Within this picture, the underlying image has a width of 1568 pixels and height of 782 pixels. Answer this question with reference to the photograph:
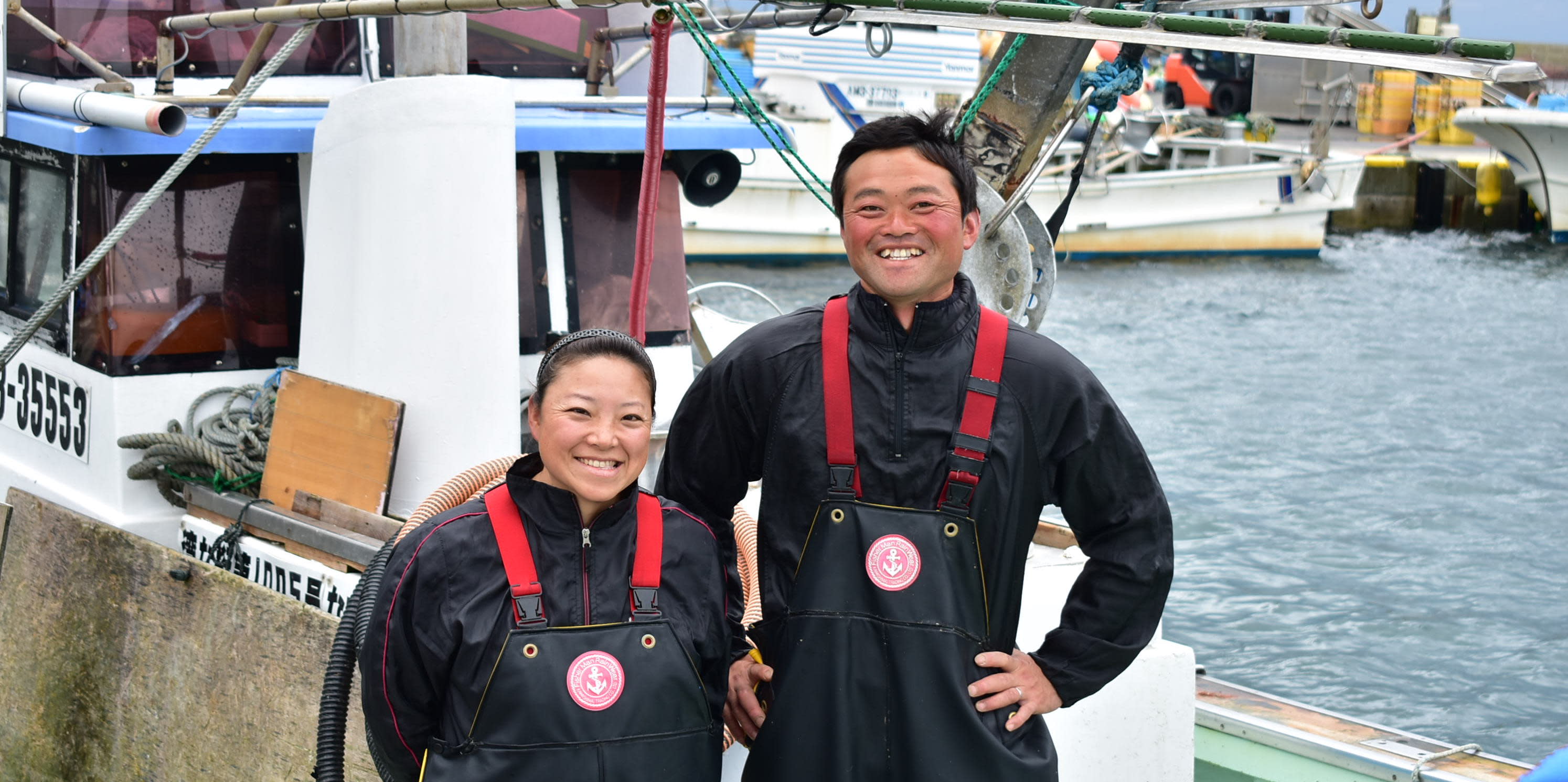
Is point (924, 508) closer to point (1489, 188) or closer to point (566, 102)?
point (566, 102)

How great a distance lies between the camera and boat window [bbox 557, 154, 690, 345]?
634 cm

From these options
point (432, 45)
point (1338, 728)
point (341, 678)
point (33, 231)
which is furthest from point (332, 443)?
point (1338, 728)

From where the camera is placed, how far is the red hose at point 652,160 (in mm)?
4207

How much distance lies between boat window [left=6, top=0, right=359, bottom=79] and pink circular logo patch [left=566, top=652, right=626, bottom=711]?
4.23 metres

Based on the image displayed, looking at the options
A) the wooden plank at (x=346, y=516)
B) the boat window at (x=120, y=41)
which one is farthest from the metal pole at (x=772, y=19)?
the boat window at (x=120, y=41)

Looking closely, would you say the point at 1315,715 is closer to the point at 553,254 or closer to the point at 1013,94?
the point at 1013,94

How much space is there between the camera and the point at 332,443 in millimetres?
5363

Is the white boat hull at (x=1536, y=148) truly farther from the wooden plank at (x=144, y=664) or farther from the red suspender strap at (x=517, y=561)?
the red suspender strap at (x=517, y=561)

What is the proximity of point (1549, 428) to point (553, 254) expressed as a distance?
13480mm

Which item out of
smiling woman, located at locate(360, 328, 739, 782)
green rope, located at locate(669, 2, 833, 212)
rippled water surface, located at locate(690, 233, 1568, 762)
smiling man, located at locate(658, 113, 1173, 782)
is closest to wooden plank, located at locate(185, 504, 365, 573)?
green rope, located at locate(669, 2, 833, 212)

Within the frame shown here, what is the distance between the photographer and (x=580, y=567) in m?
2.75

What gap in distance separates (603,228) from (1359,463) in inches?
422

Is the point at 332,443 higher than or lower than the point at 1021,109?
lower

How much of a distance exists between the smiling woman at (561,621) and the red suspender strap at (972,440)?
0.48 metres
